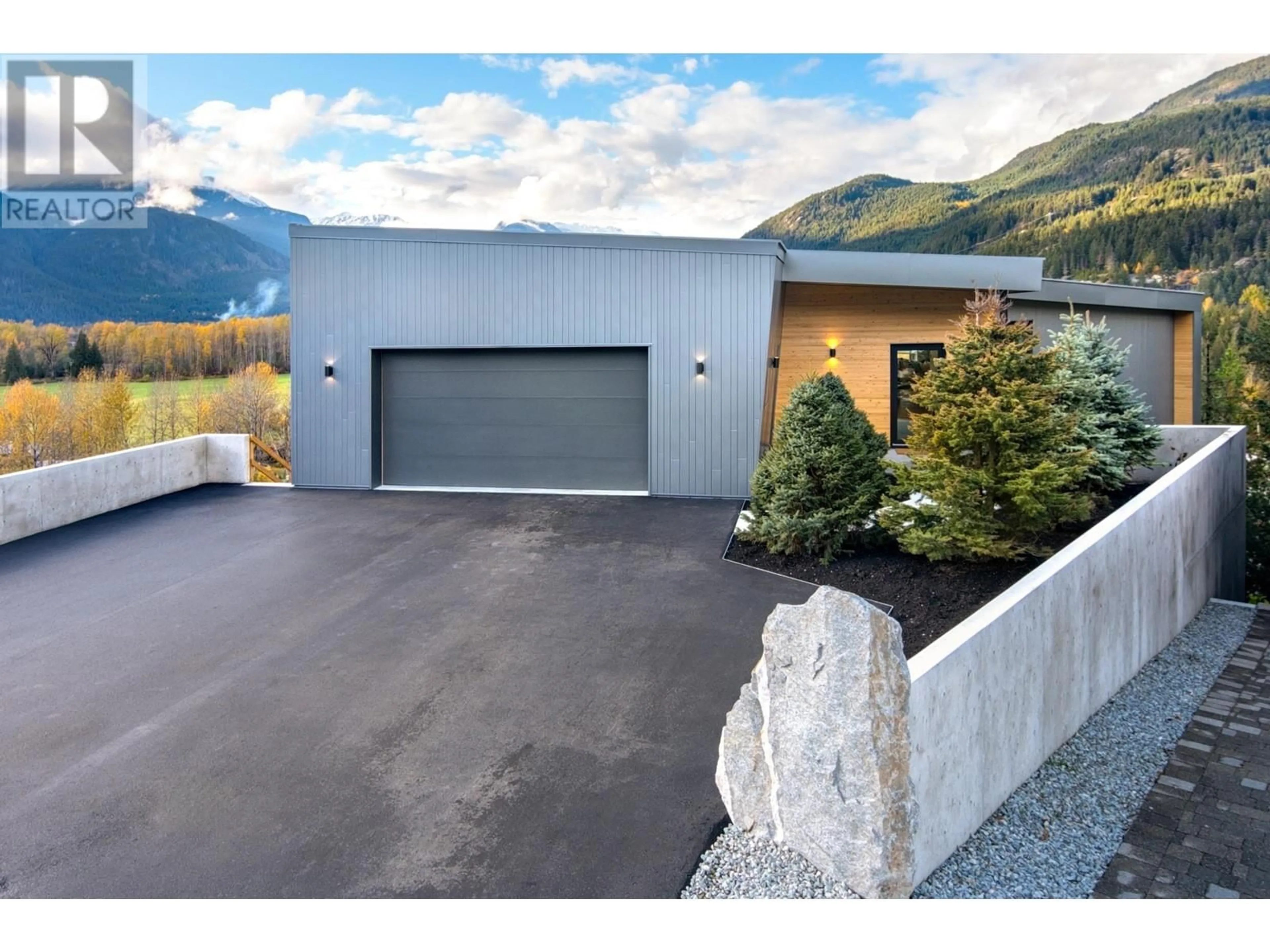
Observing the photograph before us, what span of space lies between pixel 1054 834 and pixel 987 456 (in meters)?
3.67

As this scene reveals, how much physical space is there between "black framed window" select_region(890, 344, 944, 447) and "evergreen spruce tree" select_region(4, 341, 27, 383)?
2648cm

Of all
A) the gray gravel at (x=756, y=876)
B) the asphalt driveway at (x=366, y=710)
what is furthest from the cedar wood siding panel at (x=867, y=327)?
the gray gravel at (x=756, y=876)

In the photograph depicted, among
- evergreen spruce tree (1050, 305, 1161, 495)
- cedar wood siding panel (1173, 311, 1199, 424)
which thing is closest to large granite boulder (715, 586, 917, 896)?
evergreen spruce tree (1050, 305, 1161, 495)

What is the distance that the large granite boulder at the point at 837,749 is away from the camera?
115 inches

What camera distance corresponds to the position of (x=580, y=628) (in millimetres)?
5809

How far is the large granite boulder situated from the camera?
2.93 meters

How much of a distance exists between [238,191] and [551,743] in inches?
2553

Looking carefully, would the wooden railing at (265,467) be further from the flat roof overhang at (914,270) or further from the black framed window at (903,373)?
the black framed window at (903,373)

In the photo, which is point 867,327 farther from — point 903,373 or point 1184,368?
point 1184,368

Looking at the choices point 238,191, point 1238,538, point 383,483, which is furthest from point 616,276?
point 238,191

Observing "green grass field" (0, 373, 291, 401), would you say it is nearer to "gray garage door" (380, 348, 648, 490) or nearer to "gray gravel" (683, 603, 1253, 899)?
"gray garage door" (380, 348, 648, 490)
